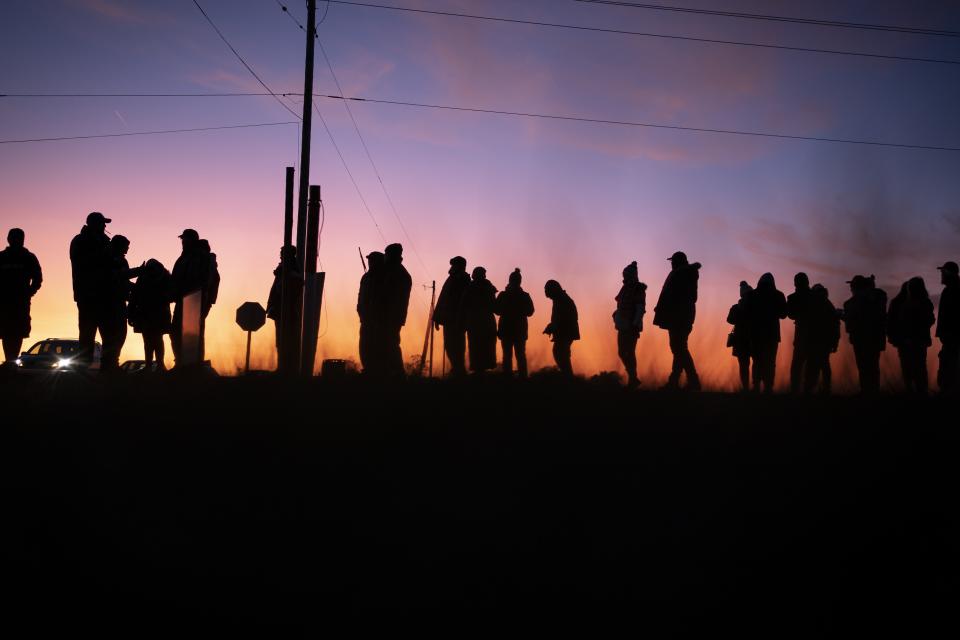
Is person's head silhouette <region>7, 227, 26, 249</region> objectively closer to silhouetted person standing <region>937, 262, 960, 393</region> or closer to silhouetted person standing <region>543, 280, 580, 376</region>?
silhouetted person standing <region>543, 280, 580, 376</region>

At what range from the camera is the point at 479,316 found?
17906 millimetres

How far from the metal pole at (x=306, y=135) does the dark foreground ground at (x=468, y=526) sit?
51.9ft

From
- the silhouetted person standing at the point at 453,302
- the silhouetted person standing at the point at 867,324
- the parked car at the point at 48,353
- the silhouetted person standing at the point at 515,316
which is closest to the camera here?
the silhouetted person standing at the point at 867,324

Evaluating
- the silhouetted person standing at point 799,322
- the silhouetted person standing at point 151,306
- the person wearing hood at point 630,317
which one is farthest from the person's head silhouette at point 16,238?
the silhouetted person standing at point 799,322

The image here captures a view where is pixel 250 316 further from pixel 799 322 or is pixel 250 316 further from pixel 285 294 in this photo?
pixel 799 322

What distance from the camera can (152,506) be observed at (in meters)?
5.08

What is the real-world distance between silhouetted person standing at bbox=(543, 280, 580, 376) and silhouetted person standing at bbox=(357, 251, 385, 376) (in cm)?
363

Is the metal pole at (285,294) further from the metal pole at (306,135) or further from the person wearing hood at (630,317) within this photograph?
the person wearing hood at (630,317)

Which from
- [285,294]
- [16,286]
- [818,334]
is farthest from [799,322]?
[16,286]

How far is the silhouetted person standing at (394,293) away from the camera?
52.3 feet

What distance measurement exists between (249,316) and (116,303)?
9933mm

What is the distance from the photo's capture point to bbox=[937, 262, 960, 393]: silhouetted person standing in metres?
15.1

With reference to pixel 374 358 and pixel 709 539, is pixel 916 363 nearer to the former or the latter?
pixel 374 358

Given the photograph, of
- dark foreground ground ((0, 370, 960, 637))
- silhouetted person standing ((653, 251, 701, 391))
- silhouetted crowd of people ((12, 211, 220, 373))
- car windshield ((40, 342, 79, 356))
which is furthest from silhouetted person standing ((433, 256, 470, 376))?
car windshield ((40, 342, 79, 356))
